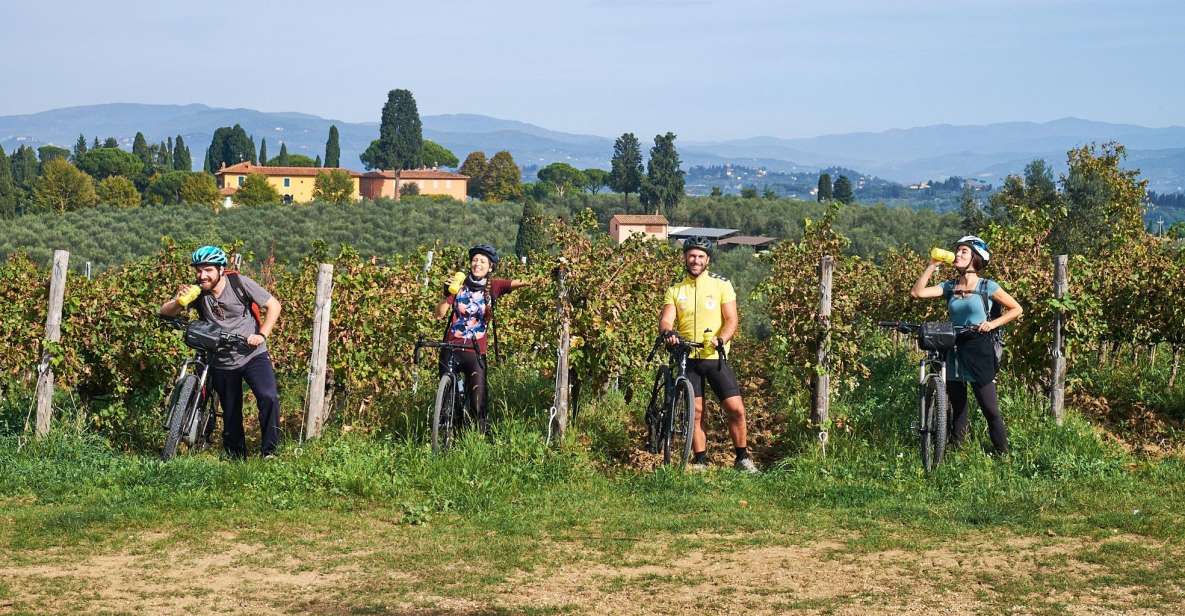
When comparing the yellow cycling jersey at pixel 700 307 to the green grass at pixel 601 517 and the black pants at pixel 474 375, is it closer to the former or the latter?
the green grass at pixel 601 517

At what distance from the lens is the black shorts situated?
8.37m

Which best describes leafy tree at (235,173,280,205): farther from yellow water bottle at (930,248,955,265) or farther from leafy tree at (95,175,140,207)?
yellow water bottle at (930,248,955,265)

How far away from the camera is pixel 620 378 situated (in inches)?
426

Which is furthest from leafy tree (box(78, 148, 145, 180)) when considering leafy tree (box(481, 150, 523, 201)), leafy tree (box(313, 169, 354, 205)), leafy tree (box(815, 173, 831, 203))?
leafy tree (box(815, 173, 831, 203))

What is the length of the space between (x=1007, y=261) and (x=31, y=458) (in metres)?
8.20

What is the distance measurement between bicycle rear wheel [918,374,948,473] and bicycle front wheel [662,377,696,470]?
163 centimetres

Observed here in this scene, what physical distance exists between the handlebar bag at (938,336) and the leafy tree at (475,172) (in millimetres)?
146911

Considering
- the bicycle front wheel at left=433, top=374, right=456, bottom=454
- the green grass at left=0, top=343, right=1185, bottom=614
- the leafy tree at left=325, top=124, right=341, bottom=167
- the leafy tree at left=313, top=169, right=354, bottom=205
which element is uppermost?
the leafy tree at left=325, top=124, right=341, bottom=167

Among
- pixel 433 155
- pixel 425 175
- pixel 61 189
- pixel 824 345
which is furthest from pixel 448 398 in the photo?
pixel 433 155

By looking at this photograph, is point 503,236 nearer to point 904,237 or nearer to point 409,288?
point 904,237

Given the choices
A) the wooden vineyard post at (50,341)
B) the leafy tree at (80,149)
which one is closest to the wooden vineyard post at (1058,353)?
the wooden vineyard post at (50,341)

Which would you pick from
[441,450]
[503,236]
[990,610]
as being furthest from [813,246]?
[503,236]

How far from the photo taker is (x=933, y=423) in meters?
8.24

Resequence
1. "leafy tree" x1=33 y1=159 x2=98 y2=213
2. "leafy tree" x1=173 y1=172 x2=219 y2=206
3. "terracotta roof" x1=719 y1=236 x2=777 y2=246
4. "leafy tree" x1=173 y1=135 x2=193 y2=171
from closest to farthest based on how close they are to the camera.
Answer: "terracotta roof" x1=719 y1=236 x2=777 y2=246
"leafy tree" x1=33 y1=159 x2=98 y2=213
"leafy tree" x1=173 y1=172 x2=219 y2=206
"leafy tree" x1=173 y1=135 x2=193 y2=171
